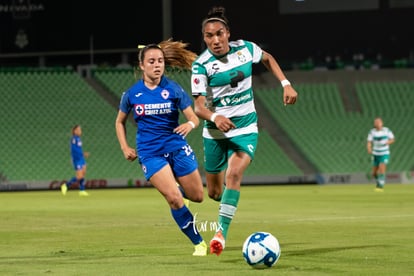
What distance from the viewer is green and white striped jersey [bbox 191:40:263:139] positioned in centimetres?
1138

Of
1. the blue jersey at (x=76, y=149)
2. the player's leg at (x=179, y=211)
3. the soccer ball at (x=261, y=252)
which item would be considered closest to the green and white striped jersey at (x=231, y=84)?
the player's leg at (x=179, y=211)

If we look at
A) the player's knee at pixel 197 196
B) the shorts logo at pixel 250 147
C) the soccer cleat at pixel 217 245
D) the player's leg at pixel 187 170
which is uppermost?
the shorts logo at pixel 250 147

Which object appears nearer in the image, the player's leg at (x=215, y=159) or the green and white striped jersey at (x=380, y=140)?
the player's leg at (x=215, y=159)

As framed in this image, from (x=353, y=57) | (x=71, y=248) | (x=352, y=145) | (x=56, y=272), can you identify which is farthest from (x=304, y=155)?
(x=56, y=272)

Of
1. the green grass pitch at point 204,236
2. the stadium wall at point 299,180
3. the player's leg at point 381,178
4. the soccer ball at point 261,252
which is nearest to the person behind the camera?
the soccer ball at point 261,252

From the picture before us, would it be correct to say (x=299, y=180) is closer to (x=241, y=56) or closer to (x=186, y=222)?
(x=241, y=56)

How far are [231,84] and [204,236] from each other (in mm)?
3353

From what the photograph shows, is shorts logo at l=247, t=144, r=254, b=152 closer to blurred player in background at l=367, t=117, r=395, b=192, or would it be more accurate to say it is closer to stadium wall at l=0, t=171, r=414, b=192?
blurred player in background at l=367, t=117, r=395, b=192

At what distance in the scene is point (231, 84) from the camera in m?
11.4

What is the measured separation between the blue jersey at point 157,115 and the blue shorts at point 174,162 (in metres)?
0.06

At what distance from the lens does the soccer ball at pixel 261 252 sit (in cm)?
944

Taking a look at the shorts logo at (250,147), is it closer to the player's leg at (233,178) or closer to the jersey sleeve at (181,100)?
the player's leg at (233,178)

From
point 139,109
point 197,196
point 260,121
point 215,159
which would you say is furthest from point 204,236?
point 260,121

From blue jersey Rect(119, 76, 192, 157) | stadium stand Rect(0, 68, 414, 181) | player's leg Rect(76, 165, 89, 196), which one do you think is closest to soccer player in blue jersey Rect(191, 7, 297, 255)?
blue jersey Rect(119, 76, 192, 157)
